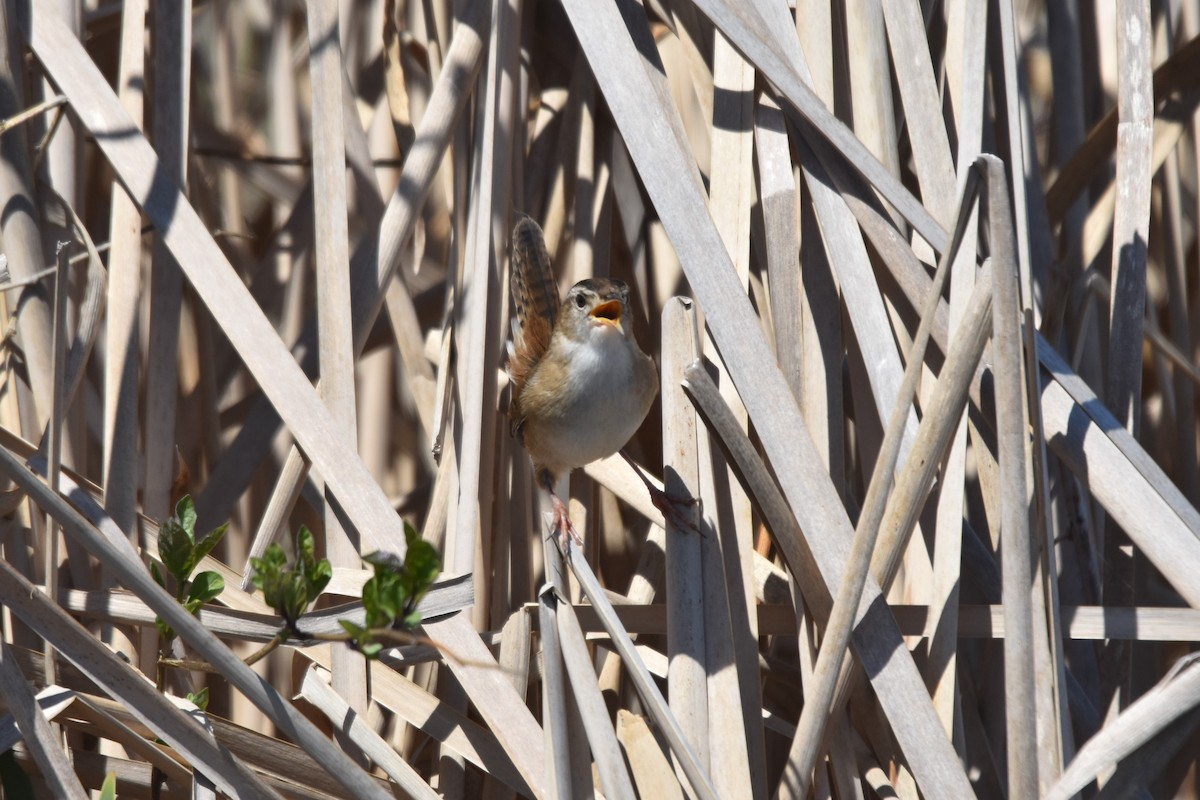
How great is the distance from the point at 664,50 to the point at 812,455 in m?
1.38

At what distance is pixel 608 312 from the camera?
2.41m

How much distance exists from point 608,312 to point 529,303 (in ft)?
1.24

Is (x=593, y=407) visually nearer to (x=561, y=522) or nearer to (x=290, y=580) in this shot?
(x=561, y=522)

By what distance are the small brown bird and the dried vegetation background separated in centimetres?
13

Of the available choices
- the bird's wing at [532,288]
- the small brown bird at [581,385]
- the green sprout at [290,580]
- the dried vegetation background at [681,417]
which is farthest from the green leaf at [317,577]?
the bird's wing at [532,288]

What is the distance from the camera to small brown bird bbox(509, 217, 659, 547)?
92.6 inches

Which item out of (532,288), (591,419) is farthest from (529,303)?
(591,419)

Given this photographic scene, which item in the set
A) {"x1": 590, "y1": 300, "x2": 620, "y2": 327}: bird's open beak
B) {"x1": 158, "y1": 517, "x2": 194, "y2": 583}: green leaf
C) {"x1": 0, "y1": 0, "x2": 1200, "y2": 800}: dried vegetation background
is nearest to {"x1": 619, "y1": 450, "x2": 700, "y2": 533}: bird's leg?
{"x1": 0, "y1": 0, "x2": 1200, "y2": 800}: dried vegetation background

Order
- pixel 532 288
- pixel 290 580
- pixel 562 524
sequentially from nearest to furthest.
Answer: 1. pixel 290 580
2. pixel 562 524
3. pixel 532 288

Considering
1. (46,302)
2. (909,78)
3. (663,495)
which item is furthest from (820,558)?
(46,302)

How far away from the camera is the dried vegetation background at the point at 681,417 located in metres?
1.57

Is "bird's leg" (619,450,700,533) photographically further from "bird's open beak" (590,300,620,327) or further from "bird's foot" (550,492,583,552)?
"bird's open beak" (590,300,620,327)

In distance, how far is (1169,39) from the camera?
8.43ft

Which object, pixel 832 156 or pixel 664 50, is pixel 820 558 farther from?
pixel 664 50
